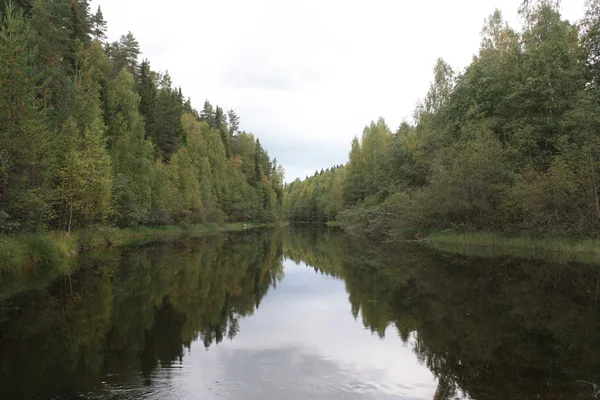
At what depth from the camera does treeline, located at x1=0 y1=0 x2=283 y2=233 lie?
63.2 ft

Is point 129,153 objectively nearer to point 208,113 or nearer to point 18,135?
point 18,135

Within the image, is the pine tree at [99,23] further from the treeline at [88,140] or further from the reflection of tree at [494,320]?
the reflection of tree at [494,320]

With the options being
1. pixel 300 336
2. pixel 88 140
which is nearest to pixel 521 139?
pixel 300 336

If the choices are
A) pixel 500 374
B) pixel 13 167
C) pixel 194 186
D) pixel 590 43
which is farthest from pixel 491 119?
pixel 194 186

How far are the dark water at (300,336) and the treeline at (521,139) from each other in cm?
868

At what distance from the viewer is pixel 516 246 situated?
29.3 metres

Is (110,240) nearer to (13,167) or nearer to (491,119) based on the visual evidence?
(13,167)

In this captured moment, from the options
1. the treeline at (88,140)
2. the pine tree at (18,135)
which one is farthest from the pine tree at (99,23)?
the pine tree at (18,135)

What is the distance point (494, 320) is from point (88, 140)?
1091 inches

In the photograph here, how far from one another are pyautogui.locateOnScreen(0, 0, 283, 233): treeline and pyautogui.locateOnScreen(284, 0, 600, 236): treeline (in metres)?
26.0

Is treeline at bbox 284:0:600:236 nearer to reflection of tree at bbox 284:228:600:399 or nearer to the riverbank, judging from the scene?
reflection of tree at bbox 284:228:600:399

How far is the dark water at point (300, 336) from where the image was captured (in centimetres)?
679

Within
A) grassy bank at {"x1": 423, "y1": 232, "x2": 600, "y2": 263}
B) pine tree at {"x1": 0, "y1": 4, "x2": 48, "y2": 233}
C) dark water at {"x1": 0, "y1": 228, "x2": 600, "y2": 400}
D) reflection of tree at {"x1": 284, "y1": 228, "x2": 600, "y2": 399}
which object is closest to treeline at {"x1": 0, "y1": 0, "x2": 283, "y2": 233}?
pine tree at {"x1": 0, "y1": 4, "x2": 48, "y2": 233}

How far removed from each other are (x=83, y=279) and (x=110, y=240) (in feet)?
58.0
